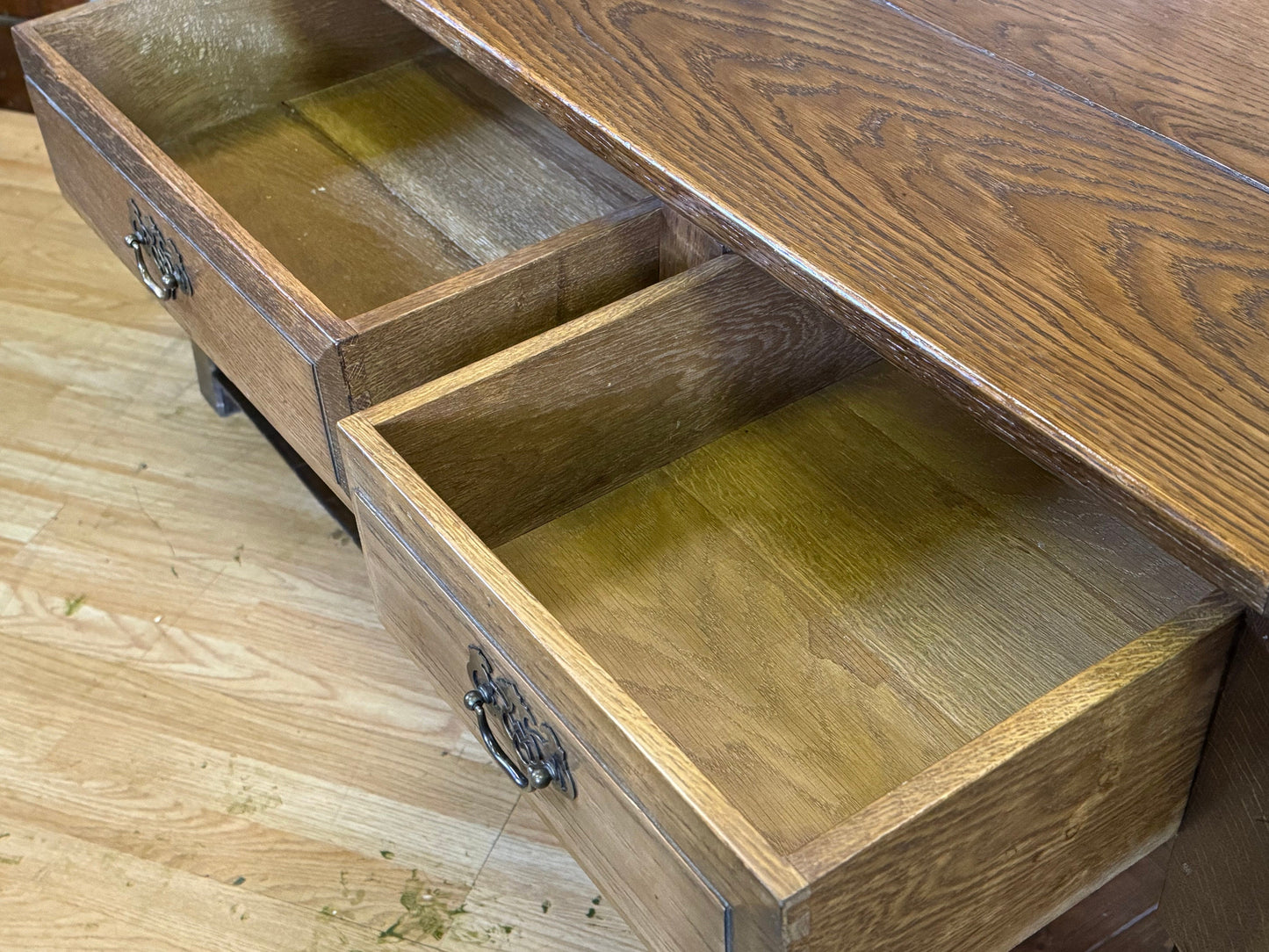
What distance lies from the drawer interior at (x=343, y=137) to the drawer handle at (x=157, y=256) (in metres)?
0.08

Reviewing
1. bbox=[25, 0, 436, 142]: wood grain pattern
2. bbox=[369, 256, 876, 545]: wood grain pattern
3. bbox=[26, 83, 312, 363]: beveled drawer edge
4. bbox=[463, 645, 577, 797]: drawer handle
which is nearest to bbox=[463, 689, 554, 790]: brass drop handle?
bbox=[463, 645, 577, 797]: drawer handle

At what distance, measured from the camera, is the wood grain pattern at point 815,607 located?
72 cm

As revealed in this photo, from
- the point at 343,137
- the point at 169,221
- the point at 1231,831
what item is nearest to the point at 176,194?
the point at 169,221

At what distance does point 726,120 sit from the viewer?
29.4 inches

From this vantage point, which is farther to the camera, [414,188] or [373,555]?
[414,188]

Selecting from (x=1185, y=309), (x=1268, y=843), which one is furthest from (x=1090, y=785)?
(x=1185, y=309)

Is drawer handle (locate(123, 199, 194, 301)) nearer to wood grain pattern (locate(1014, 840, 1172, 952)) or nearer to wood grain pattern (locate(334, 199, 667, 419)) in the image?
wood grain pattern (locate(334, 199, 667, 419))

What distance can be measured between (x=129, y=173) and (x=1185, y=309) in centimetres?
71

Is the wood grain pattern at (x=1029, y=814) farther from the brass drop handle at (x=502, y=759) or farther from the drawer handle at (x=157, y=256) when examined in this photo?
the drawer handle at (x=157, y=256)

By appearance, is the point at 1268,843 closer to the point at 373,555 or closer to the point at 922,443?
the point at 922,443

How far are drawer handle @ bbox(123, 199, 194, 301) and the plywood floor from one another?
13.6 inches

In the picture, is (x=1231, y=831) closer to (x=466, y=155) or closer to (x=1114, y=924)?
(x=1114, y=924)

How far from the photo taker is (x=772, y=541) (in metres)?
0.83

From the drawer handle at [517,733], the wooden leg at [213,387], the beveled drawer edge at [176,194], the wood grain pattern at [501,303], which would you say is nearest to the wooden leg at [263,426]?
the wooden leg at [213,387]
